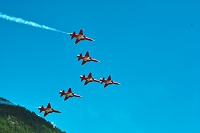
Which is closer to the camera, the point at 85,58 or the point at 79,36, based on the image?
the point at 79,36

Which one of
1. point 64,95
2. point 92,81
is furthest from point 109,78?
point 64,95

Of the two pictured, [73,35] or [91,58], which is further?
[91,58]

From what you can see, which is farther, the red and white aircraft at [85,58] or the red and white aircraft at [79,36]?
the red and white aircraft at [85,58]

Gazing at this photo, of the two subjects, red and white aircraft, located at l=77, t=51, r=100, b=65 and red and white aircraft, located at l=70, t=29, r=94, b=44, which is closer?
red and white aircraft, located at l=70, t=29, r=94, b=44

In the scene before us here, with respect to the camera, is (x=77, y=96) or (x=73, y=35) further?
(x=77, y=96)

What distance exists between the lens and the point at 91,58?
180 metres

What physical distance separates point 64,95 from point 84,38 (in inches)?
1134

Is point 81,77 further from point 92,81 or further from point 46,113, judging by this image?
point 46,113

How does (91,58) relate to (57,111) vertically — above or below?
above

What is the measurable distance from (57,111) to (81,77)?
19.8 m

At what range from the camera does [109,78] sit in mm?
186875

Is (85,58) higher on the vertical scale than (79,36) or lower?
lower

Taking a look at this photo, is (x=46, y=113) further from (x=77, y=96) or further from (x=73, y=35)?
(x=73, y=35)

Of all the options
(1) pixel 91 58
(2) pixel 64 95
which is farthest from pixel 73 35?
(2) pixel 64 95
